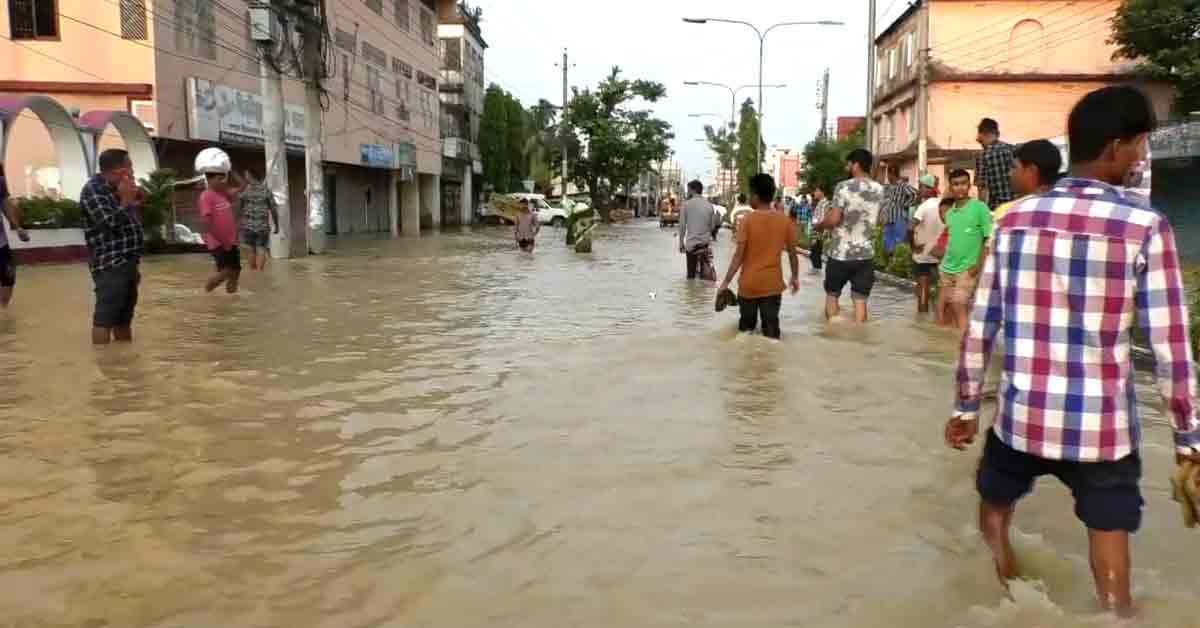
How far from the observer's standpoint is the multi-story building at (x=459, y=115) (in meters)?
54.5

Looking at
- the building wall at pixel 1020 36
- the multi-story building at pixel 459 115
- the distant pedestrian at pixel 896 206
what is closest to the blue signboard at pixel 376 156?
the multi-story building at pixel 459 115

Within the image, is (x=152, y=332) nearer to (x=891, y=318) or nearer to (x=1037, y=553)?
(x=891, y=318)

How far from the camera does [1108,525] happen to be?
289 centimetres

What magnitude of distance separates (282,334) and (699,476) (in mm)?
5897

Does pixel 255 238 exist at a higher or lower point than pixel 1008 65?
lower

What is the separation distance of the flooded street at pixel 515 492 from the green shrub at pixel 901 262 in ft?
22.9

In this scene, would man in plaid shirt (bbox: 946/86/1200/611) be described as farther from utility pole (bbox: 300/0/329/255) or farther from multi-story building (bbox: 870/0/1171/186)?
multi-story building (bbox: 870/0/1171/186)

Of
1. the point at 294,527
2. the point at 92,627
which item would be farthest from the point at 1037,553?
the point at 92,627

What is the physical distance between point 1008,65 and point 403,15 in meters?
24.3

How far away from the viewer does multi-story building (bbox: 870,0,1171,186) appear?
1564 inches

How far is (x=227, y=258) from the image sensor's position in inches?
493

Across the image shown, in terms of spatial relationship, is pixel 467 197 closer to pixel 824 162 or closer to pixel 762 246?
pixel 824 162

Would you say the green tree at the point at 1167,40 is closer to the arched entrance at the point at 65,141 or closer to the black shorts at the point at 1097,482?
the arched entrance at the point at 65,141

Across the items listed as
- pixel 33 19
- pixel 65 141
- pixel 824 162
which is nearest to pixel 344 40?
pixel 33 19
